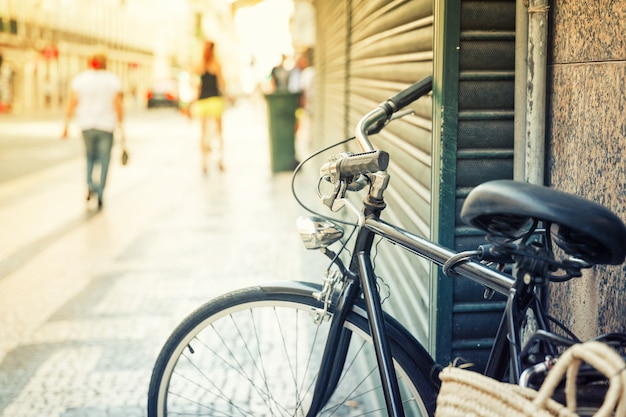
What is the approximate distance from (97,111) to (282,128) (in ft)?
15.5

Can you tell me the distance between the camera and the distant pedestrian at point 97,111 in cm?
1038

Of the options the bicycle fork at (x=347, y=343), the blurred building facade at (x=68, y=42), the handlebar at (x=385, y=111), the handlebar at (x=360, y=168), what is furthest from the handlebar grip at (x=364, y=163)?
the blurred building facade at (x=68, y=42)

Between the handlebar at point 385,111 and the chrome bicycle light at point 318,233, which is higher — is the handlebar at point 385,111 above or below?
above

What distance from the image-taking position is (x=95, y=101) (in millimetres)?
10398

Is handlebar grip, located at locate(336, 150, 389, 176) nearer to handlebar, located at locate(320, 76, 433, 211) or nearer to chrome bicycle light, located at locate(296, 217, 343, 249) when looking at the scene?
handlebar, located at locate(320, 76, 433, 211)

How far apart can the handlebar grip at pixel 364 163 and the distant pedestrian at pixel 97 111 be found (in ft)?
27.8

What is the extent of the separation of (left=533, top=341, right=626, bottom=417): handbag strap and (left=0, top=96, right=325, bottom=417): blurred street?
282 centimetres

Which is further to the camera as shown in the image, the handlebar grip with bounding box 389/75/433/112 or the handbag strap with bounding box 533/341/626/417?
the handlebar grip with bounding box 389/75/433/112

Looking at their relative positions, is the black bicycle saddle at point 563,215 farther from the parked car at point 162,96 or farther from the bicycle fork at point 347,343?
the parked car at point 162,96

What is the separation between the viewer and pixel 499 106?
9.82 ft

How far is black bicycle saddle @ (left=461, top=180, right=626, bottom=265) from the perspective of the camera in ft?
5.26

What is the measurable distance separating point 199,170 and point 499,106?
12727 mm

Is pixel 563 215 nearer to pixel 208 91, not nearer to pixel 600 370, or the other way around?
pixel 600 370

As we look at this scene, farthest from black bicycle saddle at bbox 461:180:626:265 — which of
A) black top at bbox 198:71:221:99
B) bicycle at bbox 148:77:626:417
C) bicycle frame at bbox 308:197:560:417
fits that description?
black top at bbox 198:71:221:99
